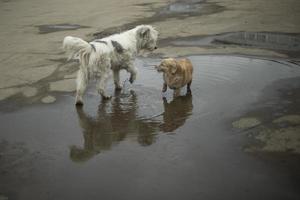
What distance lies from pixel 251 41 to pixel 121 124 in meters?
5.73

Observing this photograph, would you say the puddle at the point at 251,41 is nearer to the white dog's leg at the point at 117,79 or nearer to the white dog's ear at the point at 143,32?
the white dog's ear at the point at 143,32

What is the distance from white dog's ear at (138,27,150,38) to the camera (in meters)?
8.98

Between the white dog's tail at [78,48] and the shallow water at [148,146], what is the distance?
0.93 m

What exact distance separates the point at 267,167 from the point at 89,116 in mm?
3417

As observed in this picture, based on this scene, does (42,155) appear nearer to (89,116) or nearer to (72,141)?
(72,141)

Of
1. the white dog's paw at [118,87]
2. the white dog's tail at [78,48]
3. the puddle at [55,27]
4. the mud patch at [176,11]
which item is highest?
the white dog's tail at [78,48]

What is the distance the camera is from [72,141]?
6754mm

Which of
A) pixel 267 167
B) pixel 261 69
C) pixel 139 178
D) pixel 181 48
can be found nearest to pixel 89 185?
pixel 139 178

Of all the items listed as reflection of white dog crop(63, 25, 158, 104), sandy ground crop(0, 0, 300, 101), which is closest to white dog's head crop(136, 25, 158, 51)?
reflection of white dog crop(63, 25, 158, 104)

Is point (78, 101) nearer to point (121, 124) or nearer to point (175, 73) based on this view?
point (121, 124)

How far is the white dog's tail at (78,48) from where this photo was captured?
308 inches

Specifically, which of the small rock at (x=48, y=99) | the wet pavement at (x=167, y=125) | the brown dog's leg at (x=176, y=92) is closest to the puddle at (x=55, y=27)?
the wet pavement at (x=167, y=125)

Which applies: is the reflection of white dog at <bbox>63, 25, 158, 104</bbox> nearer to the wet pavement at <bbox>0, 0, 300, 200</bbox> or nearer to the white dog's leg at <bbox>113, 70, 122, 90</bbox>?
the white dog's leg at <bbox>113, 70, 122, 90</bbox>

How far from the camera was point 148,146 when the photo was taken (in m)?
6.32
